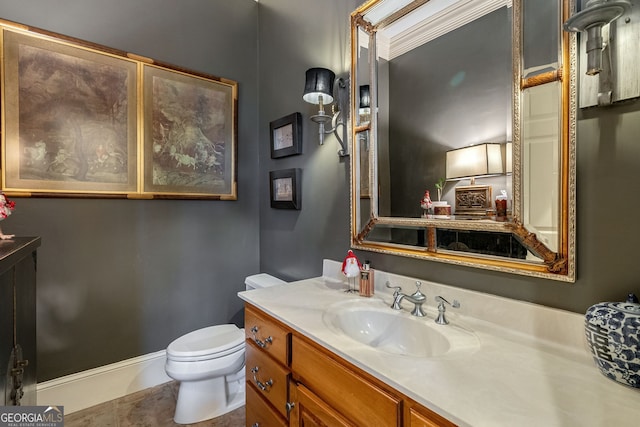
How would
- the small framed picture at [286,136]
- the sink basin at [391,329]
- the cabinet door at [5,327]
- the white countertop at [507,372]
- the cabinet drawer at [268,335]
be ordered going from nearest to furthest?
1. the white countertop at [507,372]
2. the cabinet door at [5,327]
3. the sink basin at [391,329]
4. the cabinet drawer at [268,335]
5. the small framed picture at [286,136]

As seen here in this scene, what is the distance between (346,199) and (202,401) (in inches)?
57.2

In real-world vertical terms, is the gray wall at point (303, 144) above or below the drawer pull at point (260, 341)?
above

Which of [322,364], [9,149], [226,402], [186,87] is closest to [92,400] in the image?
[226,402]

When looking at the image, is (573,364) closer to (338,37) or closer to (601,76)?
(601,76)

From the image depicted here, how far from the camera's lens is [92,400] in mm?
1792

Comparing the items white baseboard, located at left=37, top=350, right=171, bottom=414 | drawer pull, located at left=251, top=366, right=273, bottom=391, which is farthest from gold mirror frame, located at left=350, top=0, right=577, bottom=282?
white baseboard, located at left=37, top=350, right=171, bottom=414

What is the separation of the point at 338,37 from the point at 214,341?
1944 mm

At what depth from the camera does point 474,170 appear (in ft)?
3.58

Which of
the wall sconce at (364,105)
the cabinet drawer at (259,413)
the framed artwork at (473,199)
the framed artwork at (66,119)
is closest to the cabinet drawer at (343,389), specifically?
the cabinet drawer at (259,413)

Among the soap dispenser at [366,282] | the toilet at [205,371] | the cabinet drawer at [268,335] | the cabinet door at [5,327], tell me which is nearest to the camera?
the cabinet door at [5,327]

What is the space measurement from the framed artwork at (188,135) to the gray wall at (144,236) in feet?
0.32

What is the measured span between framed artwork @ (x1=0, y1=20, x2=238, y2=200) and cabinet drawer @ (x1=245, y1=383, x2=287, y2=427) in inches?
54.2

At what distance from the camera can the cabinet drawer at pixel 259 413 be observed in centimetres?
115

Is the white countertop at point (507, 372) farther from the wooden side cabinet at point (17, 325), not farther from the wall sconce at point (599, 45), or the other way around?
the wooden side cabinet at point (17, 325)
